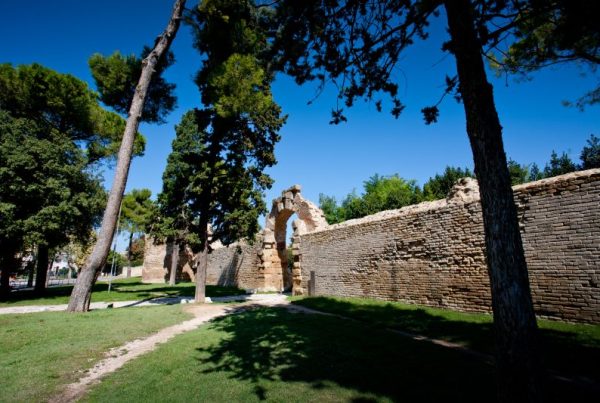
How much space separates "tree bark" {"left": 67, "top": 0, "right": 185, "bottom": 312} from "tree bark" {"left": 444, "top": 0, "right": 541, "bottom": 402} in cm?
1035

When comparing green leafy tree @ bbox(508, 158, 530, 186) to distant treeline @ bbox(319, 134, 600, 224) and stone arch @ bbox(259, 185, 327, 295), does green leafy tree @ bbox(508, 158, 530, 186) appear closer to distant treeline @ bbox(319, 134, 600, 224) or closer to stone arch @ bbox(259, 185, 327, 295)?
distant treeline @ bbox(319, 134, 600, 224)

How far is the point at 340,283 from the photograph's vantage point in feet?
42.3

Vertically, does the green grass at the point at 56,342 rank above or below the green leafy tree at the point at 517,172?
below

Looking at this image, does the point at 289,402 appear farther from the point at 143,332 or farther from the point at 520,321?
the point at 143,332

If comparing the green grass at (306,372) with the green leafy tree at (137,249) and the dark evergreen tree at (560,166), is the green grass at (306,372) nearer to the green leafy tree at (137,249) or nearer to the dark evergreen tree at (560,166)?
the dark evergreen tree at (560,166)

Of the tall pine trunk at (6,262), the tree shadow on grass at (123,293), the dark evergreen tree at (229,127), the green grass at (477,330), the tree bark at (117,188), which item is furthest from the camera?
the tree shadow on grass at (123,293)

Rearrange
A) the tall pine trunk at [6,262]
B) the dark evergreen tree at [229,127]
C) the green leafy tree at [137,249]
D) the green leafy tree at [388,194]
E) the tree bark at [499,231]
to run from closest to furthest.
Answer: the tree bark at [499,231] < the dark evergreen tree at [229,127] < the tall pine trunk at [6,262] < the green leafy tree at [388,194] < the green leafy tree at [137,249]

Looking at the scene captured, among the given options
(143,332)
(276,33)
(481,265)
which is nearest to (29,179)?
(143,332)

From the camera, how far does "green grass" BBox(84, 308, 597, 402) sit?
11.3ft

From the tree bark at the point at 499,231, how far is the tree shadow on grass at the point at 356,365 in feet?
1.72

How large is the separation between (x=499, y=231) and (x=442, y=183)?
28878 millimetres

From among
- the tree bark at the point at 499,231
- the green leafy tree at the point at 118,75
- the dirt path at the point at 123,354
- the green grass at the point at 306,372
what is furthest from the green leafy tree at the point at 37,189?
the tree bark at the point at 499,231

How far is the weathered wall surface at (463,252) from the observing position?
19.9 feet

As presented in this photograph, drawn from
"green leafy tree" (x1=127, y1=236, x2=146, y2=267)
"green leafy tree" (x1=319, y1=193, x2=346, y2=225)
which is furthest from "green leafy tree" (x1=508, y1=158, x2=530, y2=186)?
"green leafy tree" (x1=127, y1=236, x2=146, y2=267)
